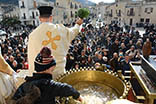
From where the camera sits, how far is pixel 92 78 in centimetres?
205

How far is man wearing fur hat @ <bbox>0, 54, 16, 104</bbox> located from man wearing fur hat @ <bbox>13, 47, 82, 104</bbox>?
0.61 meters

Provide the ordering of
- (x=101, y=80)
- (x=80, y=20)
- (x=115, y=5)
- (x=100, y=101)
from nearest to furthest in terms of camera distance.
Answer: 1. (x=100, y=101)
2. (x=101, y=80)
3. (x=80, y=20)
4. (x=115, y=5)

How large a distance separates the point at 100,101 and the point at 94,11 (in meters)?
66.8

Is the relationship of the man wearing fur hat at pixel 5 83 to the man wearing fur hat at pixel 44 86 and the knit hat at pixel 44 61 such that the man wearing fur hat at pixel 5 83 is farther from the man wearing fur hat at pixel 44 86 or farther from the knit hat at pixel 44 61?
the knit hat at pixel 44 61

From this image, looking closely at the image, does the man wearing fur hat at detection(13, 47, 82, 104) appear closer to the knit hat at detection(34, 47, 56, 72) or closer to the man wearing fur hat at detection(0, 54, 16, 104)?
the knit hat at detection(34, 47, 56, 72)

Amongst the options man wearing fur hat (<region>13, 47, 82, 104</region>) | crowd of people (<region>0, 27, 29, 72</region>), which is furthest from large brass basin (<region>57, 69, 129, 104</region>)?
crowd of people (<region>0, 27, 29, 72</region>)

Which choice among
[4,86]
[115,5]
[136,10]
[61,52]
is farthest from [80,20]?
[115,5]

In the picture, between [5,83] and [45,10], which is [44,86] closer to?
[5,83]

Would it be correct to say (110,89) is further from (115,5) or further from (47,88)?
(115,5)

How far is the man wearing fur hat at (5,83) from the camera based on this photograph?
1811mm

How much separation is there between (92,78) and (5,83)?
113 centimetres

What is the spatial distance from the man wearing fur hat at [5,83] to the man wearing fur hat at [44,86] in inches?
24.1

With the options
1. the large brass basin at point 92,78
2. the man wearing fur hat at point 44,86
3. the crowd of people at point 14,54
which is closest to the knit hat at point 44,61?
the man wearing fur hat at point 44,86

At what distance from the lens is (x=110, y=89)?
1.88 m
